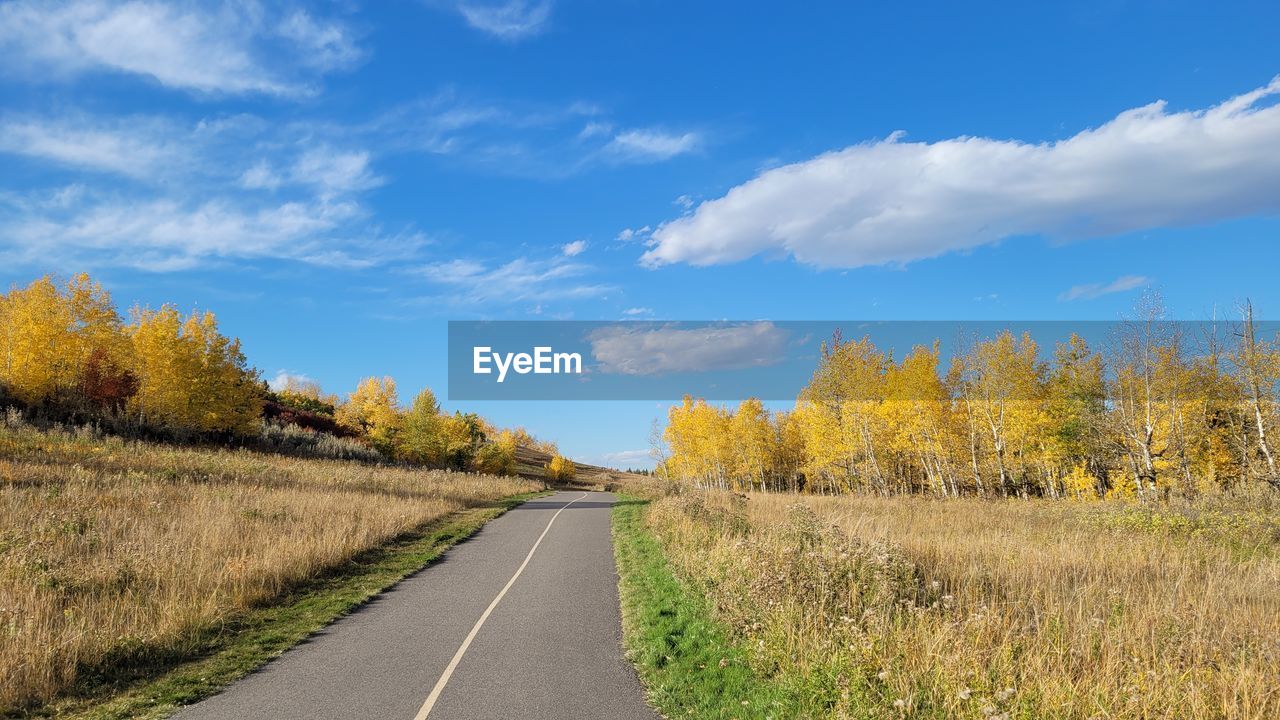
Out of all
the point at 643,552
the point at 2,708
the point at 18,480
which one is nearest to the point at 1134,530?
the point at 643,552

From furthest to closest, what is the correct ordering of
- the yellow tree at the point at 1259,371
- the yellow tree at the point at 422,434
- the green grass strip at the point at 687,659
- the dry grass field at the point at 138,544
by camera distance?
the yellow tree at the point at 422,434 → the yellow tree at the point at 1259,371 → the dry grass field at the point at 138,544 → the green grass strip at the point at 687,659

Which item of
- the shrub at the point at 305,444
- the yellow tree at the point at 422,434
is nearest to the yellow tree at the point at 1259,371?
the shrub at the point at 305,444

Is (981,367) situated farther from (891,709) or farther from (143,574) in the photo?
(143,574)

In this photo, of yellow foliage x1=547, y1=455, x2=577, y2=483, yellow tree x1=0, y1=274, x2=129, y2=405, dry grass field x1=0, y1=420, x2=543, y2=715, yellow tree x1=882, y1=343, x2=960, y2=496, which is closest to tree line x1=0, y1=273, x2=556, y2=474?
yellow tree x1=0, y1=274, x2=129, y2=405

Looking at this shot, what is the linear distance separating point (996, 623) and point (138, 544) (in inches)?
638

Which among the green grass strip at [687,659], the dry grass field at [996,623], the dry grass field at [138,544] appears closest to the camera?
the dry grass field at [996,623]

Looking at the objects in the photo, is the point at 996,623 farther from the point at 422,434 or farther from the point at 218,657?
the point at 422,434

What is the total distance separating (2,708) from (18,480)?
17.5 metres

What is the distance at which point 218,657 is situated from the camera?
356 inches

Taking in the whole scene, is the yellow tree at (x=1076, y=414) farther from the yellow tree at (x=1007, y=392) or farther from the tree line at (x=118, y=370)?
the tree line at (x=118, y=370)

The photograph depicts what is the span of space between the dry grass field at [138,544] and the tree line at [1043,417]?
30.3m

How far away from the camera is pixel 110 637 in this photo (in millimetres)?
8836

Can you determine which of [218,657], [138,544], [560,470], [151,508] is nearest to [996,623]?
[218,657]

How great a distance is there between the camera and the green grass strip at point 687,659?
7145 millimetres
